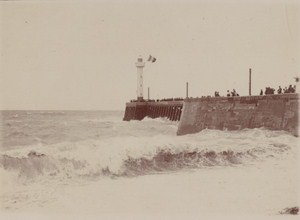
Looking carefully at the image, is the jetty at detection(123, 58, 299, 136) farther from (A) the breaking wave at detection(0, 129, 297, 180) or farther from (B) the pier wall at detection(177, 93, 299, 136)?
(A) the breaking wave at detection(0, 129, 297, 180)

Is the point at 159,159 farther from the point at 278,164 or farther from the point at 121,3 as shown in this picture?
the point at 121,3

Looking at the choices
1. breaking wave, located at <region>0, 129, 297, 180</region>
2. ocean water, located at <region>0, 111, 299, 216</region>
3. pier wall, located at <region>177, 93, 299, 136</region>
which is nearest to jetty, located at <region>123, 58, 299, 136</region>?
pier wall, located at <region>177, 93, 299, 136</region>

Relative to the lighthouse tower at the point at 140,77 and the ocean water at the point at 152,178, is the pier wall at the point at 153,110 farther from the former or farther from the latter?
the ocean water at the point at 152,178

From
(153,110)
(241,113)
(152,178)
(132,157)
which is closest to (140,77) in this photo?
(153,110)

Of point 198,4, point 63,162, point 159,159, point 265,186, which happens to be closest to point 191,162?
point 159,159

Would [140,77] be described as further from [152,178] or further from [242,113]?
[152,178]

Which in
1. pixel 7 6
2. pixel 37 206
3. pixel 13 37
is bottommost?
pixel 37 206
